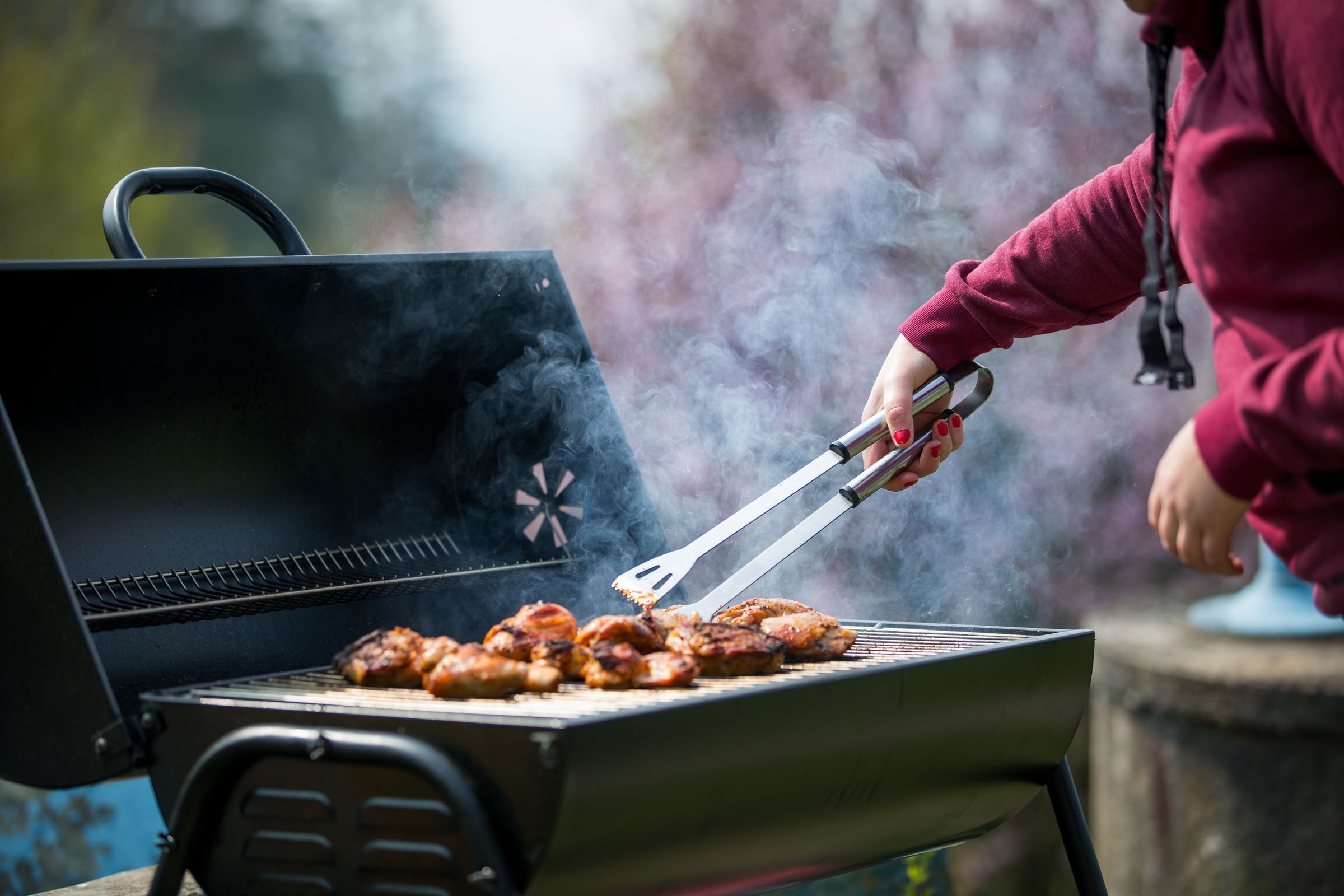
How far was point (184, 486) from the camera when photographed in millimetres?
→ 2105

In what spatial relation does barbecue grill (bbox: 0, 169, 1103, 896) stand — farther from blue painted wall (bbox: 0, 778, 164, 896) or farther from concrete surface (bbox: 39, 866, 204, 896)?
blue painted wall (bbox: 0, 778, 164, 896)

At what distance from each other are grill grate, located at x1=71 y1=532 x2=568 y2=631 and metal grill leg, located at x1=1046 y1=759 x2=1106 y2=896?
0.99 meters

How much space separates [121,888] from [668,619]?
101cm

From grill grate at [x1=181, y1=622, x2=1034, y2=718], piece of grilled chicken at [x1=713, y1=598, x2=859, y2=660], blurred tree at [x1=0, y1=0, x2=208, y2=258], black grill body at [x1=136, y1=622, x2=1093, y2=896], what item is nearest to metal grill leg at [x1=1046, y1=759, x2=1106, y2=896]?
black grill body at [x1=136, y1=622, x2=1093, y2=896]

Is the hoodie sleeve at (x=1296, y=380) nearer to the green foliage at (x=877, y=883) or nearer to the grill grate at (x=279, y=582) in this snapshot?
the grill grate at (x=279, y=582)

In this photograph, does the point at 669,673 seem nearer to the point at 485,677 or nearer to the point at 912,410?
the point at 485,677

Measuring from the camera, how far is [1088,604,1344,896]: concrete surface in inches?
144

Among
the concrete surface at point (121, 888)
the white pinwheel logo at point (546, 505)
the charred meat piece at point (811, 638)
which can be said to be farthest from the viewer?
the white pinwheel logo at point (546, 505)

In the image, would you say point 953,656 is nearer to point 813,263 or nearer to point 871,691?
point 871,691

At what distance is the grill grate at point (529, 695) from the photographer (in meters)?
1.33

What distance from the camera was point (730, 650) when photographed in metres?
1.59

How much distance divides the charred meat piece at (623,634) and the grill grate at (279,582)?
574 millimetres

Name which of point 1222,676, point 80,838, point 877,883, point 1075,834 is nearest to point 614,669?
point 1075,834

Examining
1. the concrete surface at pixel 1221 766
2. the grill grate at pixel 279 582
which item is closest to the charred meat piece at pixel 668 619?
the grill grate at pixel 279 582
